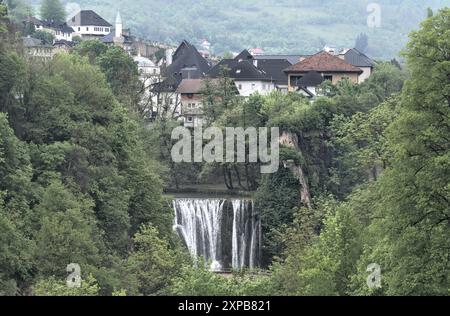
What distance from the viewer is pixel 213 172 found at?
89.8 m

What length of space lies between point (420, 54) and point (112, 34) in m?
136

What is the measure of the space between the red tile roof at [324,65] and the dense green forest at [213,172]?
1176 centimetres

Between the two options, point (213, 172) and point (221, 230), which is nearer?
point (221, 230)

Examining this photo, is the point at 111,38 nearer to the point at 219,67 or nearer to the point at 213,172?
the point at 219,67

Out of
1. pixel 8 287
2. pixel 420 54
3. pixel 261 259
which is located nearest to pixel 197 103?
pixel 261 259

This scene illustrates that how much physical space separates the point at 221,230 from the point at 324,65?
35264mm

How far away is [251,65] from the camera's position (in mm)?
115938

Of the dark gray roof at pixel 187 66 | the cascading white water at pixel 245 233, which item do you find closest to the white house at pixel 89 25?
the dark gray roof at pixel 187 66

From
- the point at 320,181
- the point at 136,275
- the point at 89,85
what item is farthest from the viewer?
the point at 320,181

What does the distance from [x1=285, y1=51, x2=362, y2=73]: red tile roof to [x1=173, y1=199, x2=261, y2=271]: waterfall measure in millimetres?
32898

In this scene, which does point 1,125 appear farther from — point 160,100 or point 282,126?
point 160,100

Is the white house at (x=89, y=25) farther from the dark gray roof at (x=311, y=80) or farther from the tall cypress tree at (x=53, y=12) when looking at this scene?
the dark gray roof at (x=311, y=80)

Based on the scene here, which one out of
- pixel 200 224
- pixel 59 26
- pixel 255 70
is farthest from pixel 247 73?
pixel 59 26

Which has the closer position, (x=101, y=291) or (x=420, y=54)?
(x=420, y=54)
